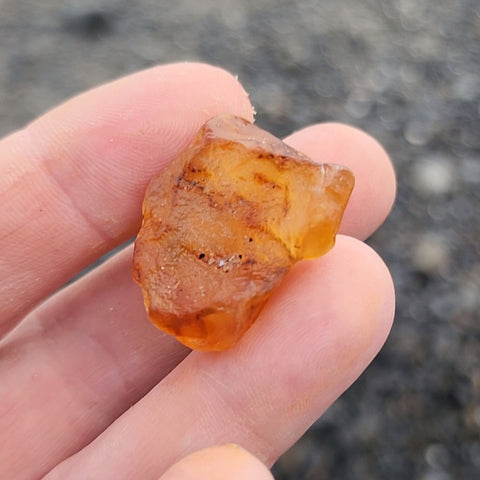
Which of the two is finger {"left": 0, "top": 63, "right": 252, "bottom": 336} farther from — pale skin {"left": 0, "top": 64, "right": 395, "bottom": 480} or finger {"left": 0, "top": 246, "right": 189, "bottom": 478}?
finger {"left": 0, "top": 246, "right": 189, "bottom": 478}

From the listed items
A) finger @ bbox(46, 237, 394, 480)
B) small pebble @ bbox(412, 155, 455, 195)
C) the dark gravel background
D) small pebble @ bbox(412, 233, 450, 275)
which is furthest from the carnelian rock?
small pebble @ bbox(412, 155, 455, 195)

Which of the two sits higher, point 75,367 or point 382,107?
point 75,367

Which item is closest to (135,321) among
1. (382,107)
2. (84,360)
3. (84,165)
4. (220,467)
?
(84,360)

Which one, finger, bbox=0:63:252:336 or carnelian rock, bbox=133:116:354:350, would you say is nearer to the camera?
carnelian rock, bbox=133:116:354:350

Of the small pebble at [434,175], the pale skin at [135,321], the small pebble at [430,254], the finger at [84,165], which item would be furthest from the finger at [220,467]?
the small pebble at [434,175]

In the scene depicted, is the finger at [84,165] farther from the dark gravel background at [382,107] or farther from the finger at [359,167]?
the dark gravel background at [382,107]

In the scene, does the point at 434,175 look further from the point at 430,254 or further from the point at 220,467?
the point at 220,467
